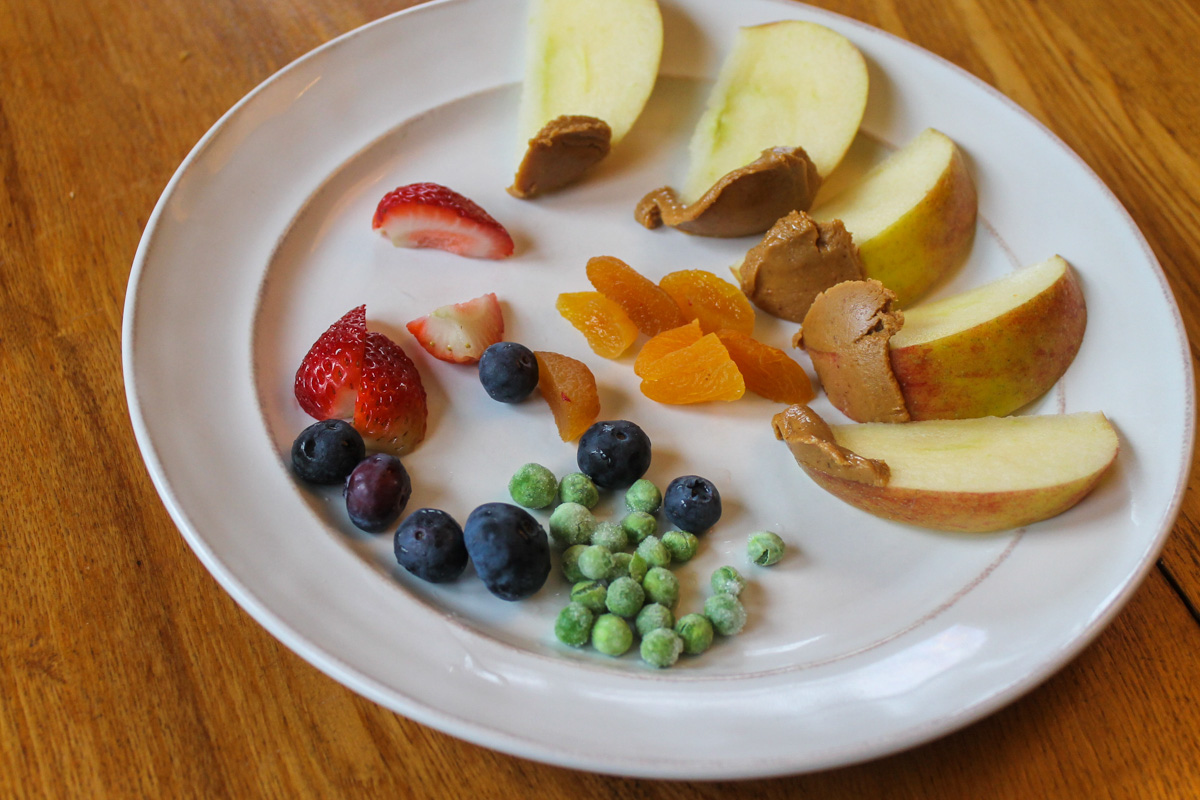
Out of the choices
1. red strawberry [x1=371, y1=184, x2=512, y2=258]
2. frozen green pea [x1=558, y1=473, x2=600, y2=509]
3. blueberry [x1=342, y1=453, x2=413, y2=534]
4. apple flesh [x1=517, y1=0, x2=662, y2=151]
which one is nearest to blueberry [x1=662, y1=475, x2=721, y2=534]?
frozen green pea [x1=558, y1=473, x2=600, y2=509]

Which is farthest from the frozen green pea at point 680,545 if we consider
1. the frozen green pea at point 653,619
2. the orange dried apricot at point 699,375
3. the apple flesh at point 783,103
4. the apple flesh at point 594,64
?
the apple flesh at point 594,64

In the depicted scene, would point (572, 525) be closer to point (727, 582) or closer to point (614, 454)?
point (614, 454)

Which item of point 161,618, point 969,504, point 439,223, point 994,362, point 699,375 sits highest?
point 994,362

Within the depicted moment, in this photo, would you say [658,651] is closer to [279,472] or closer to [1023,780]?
[1023,780]

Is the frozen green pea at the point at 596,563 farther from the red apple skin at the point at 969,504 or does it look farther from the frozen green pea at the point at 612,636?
the red apple skin at the point at 969,504

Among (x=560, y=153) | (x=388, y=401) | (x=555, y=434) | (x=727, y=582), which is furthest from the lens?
(x=560, y=153)

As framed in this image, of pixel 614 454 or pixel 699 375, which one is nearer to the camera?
pixel 614 454

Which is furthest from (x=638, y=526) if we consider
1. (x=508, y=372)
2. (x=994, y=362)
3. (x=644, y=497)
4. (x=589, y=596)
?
(x=994, y=362)

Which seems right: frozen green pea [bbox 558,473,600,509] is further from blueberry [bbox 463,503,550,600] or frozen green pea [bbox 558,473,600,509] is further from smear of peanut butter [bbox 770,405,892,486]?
smear of peanut butter [bbox 770,405,892,486]
